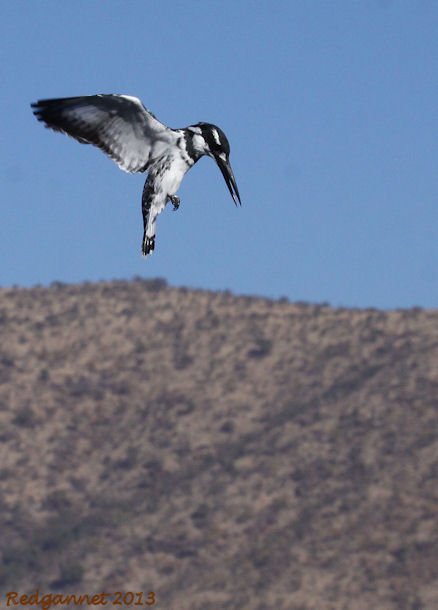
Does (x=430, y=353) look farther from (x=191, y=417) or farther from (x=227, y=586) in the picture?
(x=227, y=586)

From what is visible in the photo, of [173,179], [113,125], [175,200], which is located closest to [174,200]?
[175,200]

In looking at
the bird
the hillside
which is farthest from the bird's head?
the hillside

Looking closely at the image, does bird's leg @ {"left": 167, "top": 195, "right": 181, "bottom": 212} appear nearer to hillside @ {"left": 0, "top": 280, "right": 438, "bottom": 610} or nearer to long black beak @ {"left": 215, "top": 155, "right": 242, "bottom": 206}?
long black beak @ {"left": 215, "top": 155, "right": 242, "bottom": 206}

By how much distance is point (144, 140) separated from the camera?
9.85 meters

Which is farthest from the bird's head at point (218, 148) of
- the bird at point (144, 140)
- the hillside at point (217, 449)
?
the hillside at point (217, 449)

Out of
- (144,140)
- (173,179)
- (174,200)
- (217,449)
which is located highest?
(217,449)

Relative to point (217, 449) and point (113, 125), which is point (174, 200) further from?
point (217, 449)

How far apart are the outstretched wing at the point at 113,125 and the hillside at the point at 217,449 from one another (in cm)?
9712

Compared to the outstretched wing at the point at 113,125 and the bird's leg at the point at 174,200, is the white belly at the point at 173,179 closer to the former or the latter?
the bird's leg at the point at 174,200

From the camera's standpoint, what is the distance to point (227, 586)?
108 metres

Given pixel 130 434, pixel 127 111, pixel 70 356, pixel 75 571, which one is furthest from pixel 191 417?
pixel 127 111

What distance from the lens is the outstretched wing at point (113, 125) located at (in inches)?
381

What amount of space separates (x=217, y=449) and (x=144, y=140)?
118 meters

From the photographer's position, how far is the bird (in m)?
9.20
